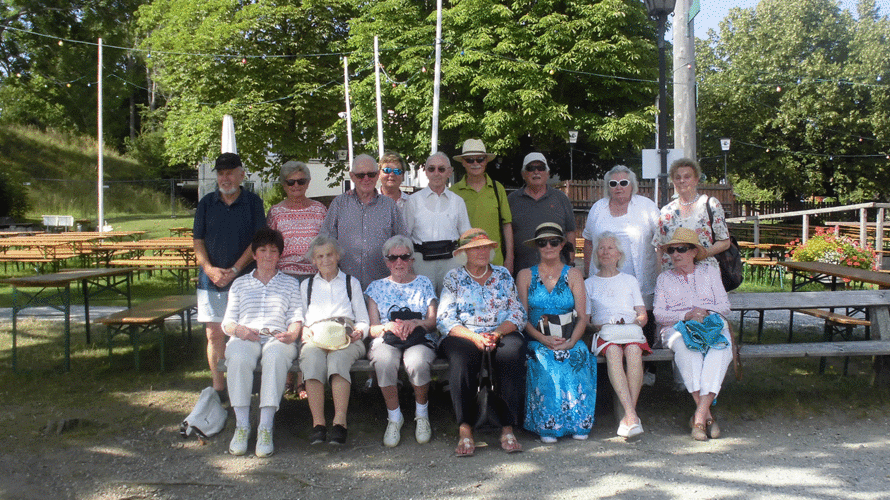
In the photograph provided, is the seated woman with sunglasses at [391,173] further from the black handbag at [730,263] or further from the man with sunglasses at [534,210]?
the black handbag at [730,263]

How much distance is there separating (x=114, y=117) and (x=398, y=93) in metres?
28.1

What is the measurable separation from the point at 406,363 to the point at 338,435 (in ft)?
1.97

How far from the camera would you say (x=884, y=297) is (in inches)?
225

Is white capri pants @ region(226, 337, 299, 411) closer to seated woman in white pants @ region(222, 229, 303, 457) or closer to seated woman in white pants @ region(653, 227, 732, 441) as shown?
seated woman in white pants @ region(222, 229, 303, 457)

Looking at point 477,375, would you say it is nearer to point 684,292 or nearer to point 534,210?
point 534,210

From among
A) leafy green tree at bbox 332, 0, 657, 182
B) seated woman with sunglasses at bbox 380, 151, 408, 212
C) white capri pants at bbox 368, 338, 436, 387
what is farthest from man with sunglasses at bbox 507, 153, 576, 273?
leafy green tree at bbox 332, 0, 657, 182

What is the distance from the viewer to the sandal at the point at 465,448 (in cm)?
435

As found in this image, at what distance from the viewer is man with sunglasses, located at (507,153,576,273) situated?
5.53 meters

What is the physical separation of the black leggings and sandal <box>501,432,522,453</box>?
0.08 metres

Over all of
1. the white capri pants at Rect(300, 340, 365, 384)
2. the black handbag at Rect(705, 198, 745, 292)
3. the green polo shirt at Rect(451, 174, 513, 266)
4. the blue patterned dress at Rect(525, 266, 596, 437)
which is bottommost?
the blue patterned dress at Rect(525, 266, 596, 437)

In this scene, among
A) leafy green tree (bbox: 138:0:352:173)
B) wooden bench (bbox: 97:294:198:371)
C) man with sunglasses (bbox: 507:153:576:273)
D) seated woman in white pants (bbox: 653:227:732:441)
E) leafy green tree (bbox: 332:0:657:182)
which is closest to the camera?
seated woman in white pants (bbox: 653:227:732:441)

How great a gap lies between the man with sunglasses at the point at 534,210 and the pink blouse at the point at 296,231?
4.89 ft

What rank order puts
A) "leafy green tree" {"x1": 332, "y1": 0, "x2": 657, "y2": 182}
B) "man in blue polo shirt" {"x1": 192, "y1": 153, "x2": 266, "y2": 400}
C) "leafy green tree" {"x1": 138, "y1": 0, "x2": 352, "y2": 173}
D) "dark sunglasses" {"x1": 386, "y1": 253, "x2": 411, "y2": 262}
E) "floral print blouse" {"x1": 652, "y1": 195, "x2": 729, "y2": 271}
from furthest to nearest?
"leafy green tree" {"x1": 138, "y1": 0, "x2": 352, "y2": 173} < "leafy green tree" {"x1": 332, "y1": 0, "x2": 657, "y2": 182} < "floral print blouse" {"x1": 652, "y1": 195, "x2": 729, "y2": 271} < "man in blue polo shirt" {"x1": 192, "y1": 153, "x2": 266, "y2": 400} < "dark sunglasses" {"x1": 386, "y1": 253, "x2": 411, "y2": 262}

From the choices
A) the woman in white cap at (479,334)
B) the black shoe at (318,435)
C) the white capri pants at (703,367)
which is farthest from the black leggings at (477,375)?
the white capri pants at (703,367)
